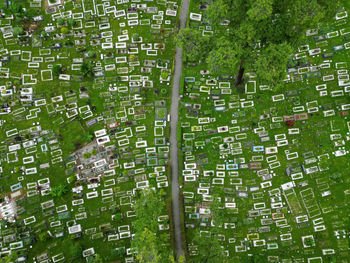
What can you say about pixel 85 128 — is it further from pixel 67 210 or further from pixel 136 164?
pixel 67 210

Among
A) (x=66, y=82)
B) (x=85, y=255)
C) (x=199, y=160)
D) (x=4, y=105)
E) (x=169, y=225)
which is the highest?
(x=66, y=82)

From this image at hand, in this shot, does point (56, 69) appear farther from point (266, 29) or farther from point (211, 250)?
point (211, 250)

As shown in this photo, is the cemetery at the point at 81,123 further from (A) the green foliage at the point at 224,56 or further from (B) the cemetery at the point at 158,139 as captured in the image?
(A) the green foliage at the point at 224,56

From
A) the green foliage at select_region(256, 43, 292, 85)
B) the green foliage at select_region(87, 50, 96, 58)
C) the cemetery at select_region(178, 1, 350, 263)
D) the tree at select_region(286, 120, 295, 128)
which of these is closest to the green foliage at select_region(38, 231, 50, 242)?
the cemetery at select_region(178, 1, 350, 263)

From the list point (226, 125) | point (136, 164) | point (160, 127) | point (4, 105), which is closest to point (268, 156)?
point (226, 125)

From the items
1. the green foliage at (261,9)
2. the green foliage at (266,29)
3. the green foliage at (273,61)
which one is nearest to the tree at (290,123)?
the green foliage at (266,29)

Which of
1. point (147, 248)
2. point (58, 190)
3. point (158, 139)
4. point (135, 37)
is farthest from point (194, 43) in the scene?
point (58, 190)

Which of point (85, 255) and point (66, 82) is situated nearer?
point (85, 255)

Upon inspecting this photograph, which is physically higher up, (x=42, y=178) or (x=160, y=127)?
(x=160, y=127)
